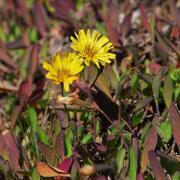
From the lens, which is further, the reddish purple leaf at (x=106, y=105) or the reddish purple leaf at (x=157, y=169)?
the reddish purple leaf at (x=106, y=105)

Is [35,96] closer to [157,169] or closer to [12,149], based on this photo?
[12,149]

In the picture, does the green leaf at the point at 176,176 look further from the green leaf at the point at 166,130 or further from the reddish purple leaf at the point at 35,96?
the reddish purple leaf at the point at 35,96

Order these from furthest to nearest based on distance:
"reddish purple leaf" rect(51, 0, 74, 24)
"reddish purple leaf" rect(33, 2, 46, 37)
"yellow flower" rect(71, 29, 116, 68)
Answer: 1. "reddish purple leaf" rect(33, 2, 46, 37)
2. "reddish purple leaf" rect(51, 0, 74, 24)
3. "yellow flower" rect(71, 29, 116, 68)

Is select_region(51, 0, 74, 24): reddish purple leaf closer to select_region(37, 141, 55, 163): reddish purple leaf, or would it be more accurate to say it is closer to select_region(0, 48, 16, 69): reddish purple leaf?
select_region(0, 48, 16, 69): reddish purple leaf

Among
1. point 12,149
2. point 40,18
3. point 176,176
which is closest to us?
point 176,176

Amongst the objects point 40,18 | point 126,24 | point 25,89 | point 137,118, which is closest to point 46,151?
point 137,118

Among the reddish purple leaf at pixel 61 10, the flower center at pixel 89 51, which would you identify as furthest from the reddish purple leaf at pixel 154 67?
the reddish purple leaf at pixel 61 10

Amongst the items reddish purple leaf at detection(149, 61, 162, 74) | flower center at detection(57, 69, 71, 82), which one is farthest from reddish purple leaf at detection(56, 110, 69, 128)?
reddish purple leaf at detection(149, 61, 162, 74)
